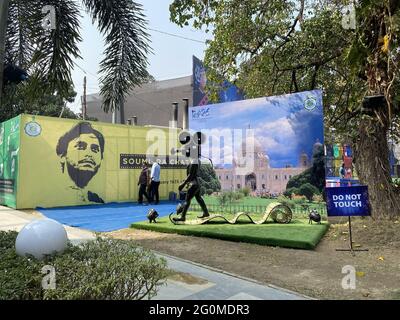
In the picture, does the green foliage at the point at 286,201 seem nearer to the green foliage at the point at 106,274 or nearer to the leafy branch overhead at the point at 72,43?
the leafy branch overhead at the point at 72,43

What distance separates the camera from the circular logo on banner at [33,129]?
1260cm

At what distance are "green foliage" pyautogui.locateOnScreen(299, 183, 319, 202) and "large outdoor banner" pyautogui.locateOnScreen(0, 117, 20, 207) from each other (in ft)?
28.7

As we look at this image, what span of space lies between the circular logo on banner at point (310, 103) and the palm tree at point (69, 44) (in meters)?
4.83

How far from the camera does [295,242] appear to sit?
276 inches

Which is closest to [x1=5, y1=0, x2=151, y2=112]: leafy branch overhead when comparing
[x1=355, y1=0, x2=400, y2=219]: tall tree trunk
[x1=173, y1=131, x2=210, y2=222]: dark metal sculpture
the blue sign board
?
[x1=173, y1=131, x2=210, y2=222]: dark metal sculpture

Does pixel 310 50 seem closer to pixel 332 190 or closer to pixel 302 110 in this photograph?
pixel 302 110

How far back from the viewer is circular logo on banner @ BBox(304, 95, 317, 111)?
9562 mm

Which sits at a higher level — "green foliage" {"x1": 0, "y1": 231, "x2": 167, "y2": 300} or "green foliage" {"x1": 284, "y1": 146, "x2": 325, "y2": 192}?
"green foliage" {"x1": 284, "y1": 146, "x2": 325, "y2": 192}

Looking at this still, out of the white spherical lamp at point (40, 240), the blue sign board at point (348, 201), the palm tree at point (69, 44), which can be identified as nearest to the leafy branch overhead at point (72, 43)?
the palm tree at point (69, 44)

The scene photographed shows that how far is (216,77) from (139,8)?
5.63 meters

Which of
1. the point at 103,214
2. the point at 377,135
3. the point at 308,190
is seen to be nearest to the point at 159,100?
the point at 103,214

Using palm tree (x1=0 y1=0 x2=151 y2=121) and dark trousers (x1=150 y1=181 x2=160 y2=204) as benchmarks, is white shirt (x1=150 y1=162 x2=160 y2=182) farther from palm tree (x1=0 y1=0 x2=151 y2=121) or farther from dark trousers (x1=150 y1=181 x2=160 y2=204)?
palm tree (x1=0 y1=0 x2=151 y2=121)

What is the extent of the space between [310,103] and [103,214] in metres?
6.66

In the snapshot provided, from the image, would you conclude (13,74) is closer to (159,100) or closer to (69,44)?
(69,44)
